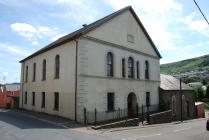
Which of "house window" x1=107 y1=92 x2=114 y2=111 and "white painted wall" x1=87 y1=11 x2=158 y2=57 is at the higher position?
"white painted wall" x1=87 y1=11 x2=158 y2=57

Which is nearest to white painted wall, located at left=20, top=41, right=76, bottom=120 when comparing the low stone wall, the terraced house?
the terraced house

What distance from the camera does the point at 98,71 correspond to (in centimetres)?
2269

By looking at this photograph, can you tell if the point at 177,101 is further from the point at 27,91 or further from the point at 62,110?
the point at 27,91

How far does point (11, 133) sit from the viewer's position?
578 inches

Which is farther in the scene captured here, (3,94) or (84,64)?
(3,94)

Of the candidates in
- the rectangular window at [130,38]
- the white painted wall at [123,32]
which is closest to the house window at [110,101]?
the white painted wall at [123,32]

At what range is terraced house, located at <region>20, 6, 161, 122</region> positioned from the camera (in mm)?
21656

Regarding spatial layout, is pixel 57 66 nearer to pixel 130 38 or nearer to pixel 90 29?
pixel 90 29

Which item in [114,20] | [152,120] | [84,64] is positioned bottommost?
[152,120]

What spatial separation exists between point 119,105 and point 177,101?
1367 centimetres

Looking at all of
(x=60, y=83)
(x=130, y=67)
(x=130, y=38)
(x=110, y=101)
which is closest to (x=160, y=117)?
(x=130, y=67)

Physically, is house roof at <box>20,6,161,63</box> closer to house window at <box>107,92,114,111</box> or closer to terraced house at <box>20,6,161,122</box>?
terraced house at <box>20,6,161,122</box>

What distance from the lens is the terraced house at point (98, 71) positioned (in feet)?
71.1

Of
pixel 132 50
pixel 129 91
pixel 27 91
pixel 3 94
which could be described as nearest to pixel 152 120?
pixel 129 91
